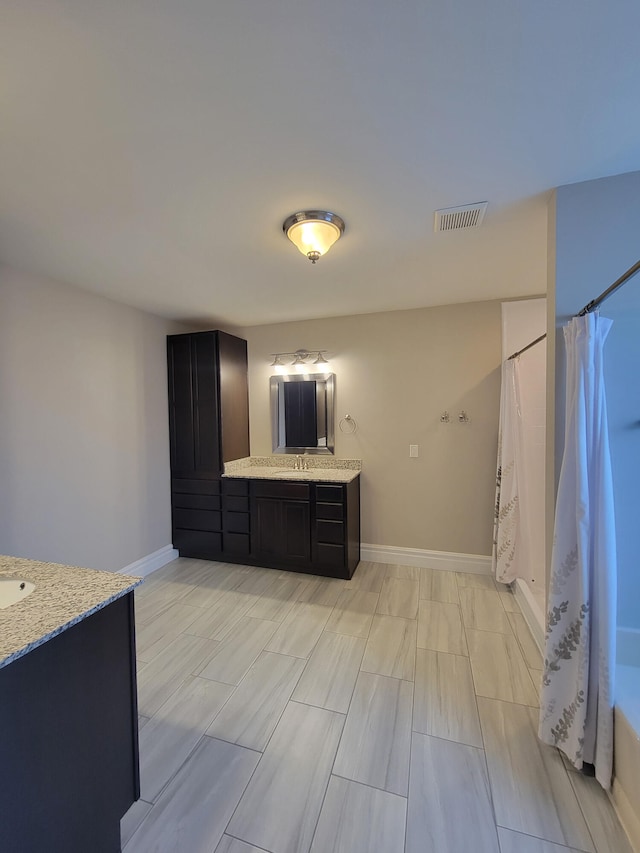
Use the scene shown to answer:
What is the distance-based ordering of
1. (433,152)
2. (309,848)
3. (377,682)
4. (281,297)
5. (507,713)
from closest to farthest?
(309,848) < (433,152) < (507,713) < (377,682) < (281,297)

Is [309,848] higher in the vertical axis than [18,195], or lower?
lower

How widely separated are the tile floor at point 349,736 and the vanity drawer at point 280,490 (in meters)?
0.88

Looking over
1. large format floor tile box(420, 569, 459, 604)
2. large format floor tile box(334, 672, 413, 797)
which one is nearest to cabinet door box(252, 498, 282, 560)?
large format floor tile box(420, 569, 459, 604)

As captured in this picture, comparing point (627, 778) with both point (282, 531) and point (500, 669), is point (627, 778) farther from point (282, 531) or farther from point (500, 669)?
point (282, 531)

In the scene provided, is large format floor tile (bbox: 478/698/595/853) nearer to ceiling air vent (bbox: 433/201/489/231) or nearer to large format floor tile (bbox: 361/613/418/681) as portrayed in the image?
large format floor tile (bbox: 361/613/418/681)

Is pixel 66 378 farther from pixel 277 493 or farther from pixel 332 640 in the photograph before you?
pixel 332 640

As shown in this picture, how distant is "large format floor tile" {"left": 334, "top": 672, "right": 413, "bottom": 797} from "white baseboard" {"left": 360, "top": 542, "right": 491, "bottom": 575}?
4.97ft

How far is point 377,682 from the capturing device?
185 centimetres

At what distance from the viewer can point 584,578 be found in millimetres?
1314

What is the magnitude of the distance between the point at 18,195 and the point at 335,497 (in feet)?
8.77

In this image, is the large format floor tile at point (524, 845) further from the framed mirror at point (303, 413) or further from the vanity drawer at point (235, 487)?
the framed mirror at point (303, 413)

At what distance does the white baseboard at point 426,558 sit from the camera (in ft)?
10.3

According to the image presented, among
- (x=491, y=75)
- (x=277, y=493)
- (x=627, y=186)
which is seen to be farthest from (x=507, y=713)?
(x=491, y=75)

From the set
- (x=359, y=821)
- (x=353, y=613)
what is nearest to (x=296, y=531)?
(x=353, y=613)
